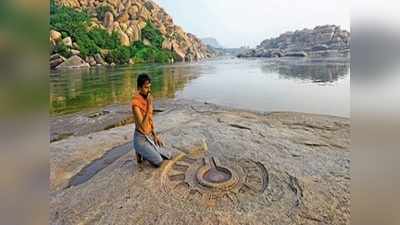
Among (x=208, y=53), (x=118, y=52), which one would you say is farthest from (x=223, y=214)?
(x=208, y=53)

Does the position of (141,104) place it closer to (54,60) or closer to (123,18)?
(54,60)

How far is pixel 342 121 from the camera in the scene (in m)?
3.34

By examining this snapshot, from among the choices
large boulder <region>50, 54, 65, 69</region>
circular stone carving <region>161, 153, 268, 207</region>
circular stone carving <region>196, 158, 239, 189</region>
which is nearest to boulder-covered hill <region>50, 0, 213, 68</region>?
large boulder <region>50, 54, 65, 69</region>

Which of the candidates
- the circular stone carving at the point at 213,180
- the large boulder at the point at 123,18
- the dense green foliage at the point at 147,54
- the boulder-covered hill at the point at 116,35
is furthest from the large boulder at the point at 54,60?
the large boulder at the point at 123,18

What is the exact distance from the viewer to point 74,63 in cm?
1300

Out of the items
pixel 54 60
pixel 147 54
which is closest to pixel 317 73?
pixel 54 60

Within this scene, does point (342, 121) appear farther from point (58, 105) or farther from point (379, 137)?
point (58, 105)

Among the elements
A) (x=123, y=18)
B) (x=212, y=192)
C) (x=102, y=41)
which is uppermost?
(x=123, y=18)

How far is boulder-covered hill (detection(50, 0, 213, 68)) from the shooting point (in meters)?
13.6

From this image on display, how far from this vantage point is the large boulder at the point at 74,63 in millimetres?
12355

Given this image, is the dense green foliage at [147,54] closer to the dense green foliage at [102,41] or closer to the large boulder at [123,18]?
the dense green foliage at [102,41]

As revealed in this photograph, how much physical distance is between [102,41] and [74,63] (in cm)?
272

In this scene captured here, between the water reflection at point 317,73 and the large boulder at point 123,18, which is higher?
the large boulder at point 123,18

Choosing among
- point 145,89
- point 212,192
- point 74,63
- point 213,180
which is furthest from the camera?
point 74,63
